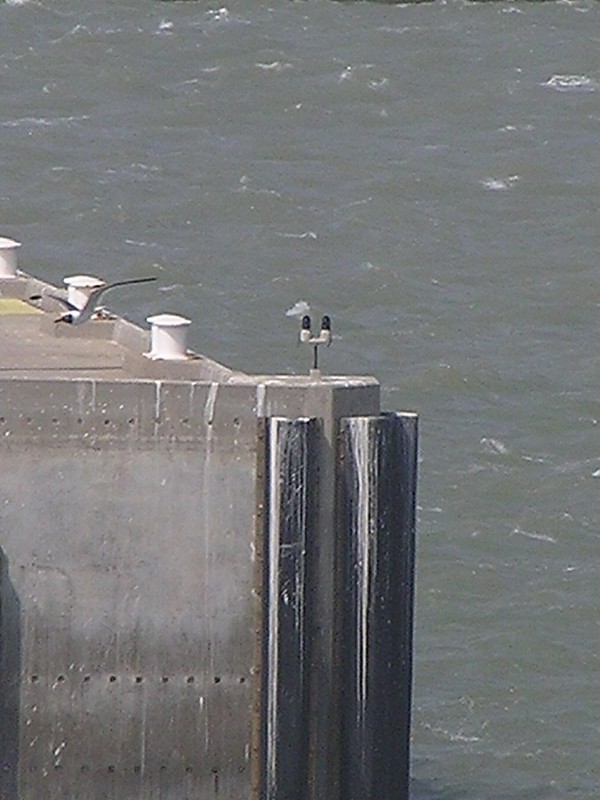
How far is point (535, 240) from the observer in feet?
172

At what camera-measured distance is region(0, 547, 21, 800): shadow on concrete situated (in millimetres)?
21062

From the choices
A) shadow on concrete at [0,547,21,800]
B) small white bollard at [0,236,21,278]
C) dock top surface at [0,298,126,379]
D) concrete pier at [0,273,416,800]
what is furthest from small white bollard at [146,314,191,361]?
small white bollard at [0,236,21,278]

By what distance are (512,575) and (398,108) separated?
88.2 feet

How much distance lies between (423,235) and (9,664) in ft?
104

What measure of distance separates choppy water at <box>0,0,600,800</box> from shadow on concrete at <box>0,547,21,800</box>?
791 centimetres

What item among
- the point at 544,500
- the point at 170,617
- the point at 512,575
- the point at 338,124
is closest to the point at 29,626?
the point at 170,617

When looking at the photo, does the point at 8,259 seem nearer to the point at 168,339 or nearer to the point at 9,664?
the point at 168,339

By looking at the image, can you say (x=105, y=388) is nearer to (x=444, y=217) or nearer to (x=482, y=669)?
(x=482, y=669)

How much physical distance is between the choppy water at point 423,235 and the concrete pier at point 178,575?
7.46 metres

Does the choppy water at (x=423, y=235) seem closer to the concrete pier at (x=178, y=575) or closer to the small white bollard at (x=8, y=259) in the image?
the small white bollard at (x=8, y=259)

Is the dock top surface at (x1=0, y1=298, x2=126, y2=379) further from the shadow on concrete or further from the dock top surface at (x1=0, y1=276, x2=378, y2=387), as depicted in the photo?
the shadow on concrete

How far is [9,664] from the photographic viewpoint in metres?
21.1

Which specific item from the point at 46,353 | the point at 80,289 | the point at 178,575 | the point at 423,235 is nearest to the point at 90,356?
the point at 46,353

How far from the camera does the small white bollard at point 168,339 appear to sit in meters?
22.7
